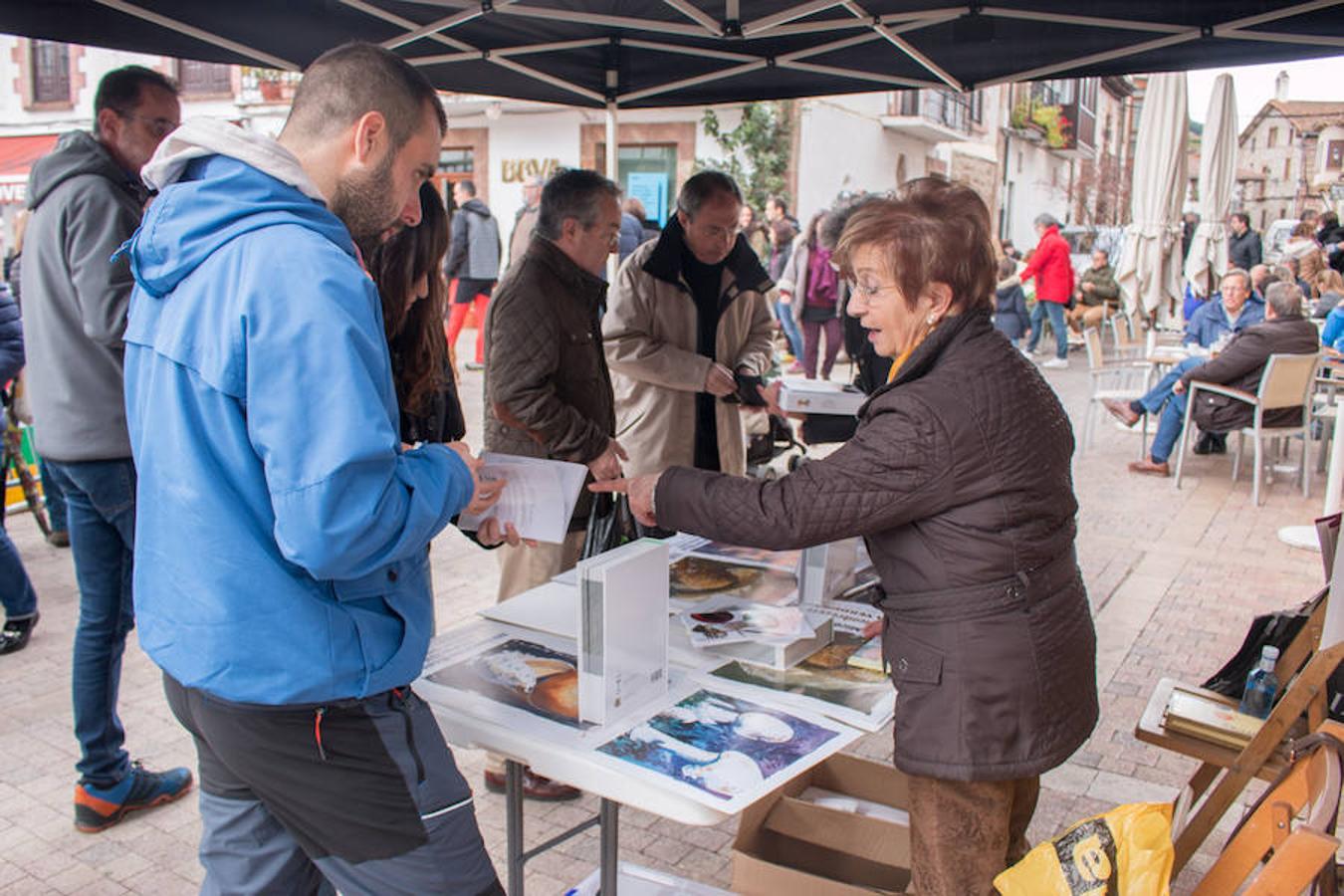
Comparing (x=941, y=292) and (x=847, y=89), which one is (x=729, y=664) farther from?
(x=847, y=89)

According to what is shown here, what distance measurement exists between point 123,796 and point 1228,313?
27.6ft

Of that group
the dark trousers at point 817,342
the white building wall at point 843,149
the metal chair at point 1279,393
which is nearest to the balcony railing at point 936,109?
the white building wall at point 843,149

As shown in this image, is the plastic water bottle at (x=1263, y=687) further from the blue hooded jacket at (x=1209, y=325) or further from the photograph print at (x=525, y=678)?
the blue hooded jacket at (x=1209, y=325)

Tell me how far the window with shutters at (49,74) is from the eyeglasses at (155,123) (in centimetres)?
2156

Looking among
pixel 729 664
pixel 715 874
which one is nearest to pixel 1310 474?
pixel 715 874

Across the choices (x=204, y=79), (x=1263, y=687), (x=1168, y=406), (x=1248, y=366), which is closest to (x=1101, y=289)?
(x=1168, y=406)

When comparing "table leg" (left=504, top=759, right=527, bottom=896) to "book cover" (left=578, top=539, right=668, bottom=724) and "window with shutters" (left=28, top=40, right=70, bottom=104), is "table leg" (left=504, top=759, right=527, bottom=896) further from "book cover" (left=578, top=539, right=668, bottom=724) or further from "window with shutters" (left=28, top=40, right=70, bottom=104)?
"window with shutters" (left=28, top=40, right=70, bottom=104)

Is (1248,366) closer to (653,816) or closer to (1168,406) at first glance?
(1168,406)

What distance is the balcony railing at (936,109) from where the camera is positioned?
2200cm

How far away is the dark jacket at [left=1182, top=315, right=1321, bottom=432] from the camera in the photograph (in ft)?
23.2

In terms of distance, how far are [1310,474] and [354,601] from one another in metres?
8.32

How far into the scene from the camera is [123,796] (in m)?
3.09

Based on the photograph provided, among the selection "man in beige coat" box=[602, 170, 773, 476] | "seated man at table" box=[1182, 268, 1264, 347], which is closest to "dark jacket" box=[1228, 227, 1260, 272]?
"seated man at table" box=[1182, 268, 1264, 347]

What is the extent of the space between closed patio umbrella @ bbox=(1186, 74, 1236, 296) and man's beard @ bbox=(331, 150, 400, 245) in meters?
9.04
